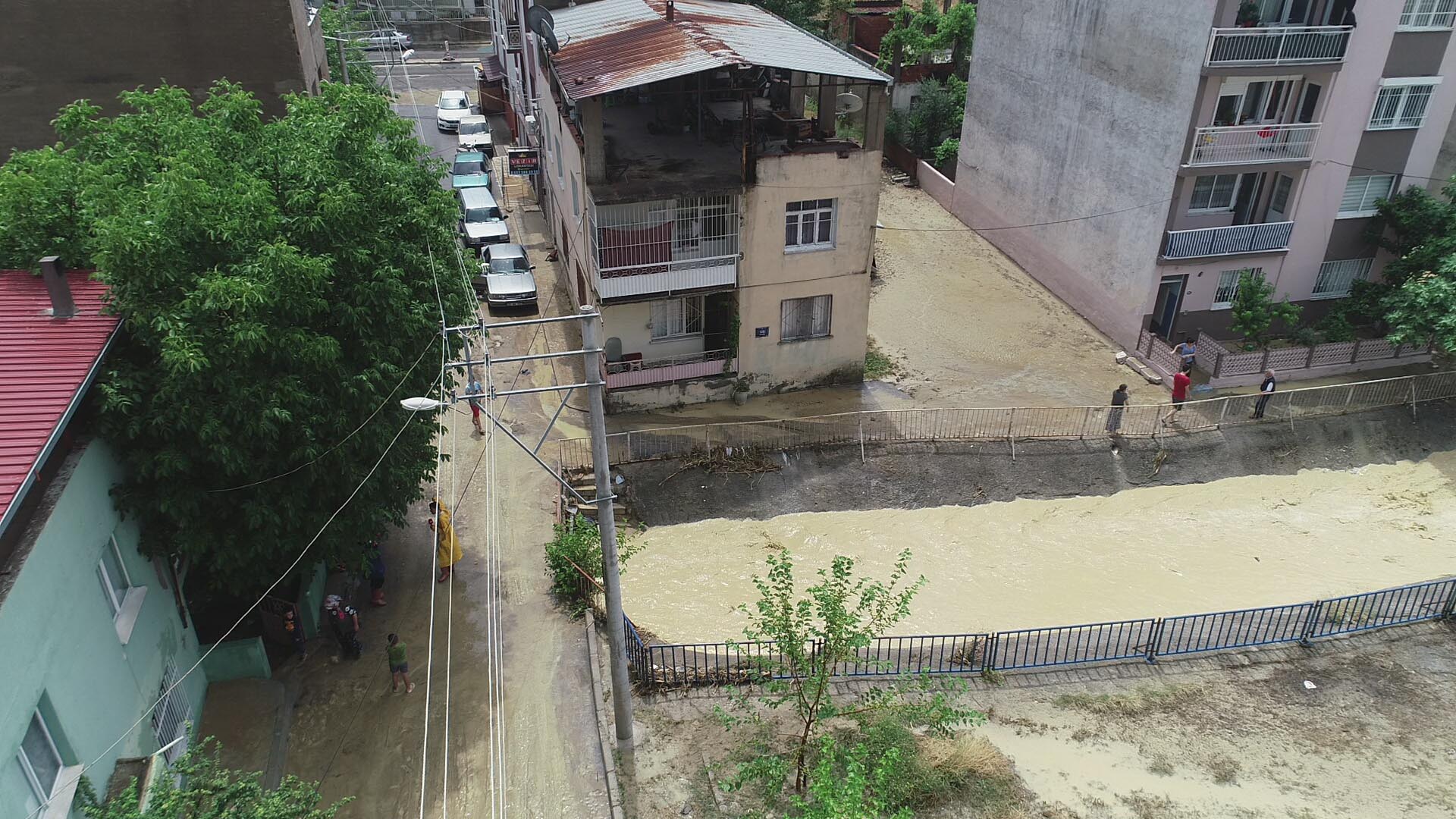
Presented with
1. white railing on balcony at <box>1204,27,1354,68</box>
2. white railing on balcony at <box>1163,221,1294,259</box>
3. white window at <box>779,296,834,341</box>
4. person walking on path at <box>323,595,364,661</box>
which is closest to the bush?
person walking on path at <box>323,595,364,661</box>

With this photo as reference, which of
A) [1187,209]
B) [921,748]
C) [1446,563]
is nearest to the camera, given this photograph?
[921,748]

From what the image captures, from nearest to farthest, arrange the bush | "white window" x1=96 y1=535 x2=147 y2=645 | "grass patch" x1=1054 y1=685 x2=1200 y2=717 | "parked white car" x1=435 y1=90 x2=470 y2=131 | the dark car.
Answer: "white window" x1=96 y1=535 x2=147 y2=645
"grass patch" x1=1054 y1=685 x2=1200 y2=717
the bush
the dark car
"parked white car" x1=435 y1=90 x2=470 y2=131

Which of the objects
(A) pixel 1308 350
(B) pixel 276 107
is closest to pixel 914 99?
A: (A) pixel 1308 350

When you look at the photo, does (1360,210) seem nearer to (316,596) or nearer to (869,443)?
(869,443)

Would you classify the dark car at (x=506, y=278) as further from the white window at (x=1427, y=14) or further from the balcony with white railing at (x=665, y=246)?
the white window at (x=1427, y=14)

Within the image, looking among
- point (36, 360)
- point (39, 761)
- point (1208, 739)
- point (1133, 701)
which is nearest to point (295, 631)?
point (39, 761)

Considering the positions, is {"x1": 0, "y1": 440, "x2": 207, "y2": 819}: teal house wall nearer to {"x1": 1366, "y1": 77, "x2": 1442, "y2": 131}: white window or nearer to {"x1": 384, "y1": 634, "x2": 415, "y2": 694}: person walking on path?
{"x1": 384, "y1": 634, "x2": 415, "y2": 694}: person walking on path
